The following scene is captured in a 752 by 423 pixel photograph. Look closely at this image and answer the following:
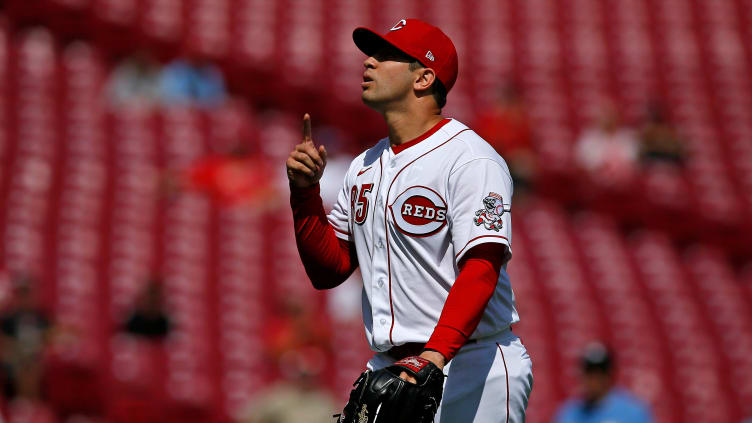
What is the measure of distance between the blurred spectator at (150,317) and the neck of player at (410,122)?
17.4ft

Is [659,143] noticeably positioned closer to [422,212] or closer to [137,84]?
[137,84]

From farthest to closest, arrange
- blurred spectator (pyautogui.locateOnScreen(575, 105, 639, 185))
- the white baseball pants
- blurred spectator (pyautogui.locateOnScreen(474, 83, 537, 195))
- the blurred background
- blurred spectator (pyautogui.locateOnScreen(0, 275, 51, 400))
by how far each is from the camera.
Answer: blurred spectator (pyautogui.locateOnScreen(575, 105, 639, 185))
blurred spectator (pyautogui.locateOnScreen(474, 83, 537, 195))
the blurred background
blurred spectator (pyautogui.locateOnScreen(0, 275, 51, 400))
the white baseball pants

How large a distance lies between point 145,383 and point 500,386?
5.05 m

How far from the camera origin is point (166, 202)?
9.12 metres

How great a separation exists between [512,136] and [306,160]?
7518mm

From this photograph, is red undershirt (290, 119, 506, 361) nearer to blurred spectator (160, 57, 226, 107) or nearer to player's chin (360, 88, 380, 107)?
player's chin (360, 88, 380, 107)

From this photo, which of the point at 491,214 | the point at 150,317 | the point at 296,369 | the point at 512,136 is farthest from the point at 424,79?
the point at 512,136

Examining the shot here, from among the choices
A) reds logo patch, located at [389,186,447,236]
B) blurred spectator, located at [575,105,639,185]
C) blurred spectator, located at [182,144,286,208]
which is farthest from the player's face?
blurred spectator, located at [575,105,639,185]

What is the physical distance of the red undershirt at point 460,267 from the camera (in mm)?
2277

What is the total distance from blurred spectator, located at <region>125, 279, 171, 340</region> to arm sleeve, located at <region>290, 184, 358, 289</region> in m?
5.08

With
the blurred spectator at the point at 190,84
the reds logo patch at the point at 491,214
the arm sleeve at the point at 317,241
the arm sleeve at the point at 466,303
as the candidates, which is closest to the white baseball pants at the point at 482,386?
the arm sleeve at the point at 466,303

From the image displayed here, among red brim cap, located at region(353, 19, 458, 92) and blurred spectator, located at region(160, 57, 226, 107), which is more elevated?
blurred spectator, located at region(160, 57, 226, 107)

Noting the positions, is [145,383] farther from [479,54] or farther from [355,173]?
[479,54]

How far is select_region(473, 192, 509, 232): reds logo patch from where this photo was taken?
2.35 metres
